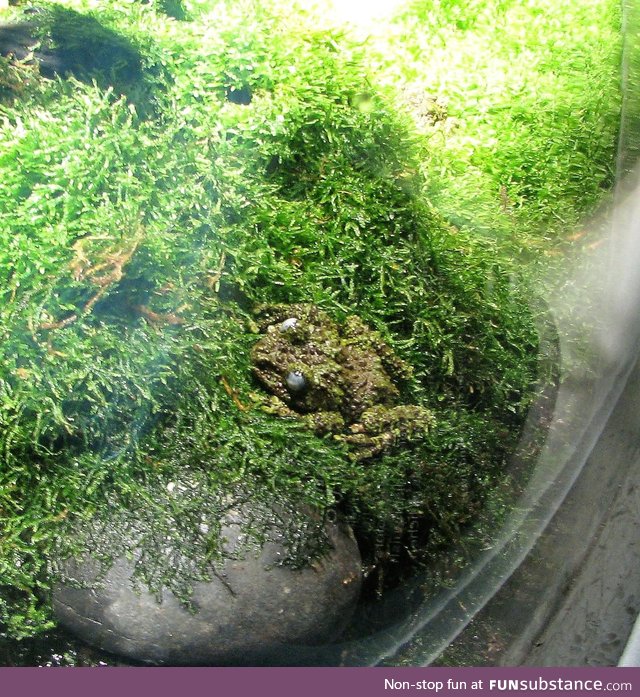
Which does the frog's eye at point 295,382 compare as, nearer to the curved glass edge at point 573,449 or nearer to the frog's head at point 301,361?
the frog's head at point 301,361

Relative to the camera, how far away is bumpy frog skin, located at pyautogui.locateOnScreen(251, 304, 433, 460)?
1.09 meters

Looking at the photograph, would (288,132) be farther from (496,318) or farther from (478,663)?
(478,663)

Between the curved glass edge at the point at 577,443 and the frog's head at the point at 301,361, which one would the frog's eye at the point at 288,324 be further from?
the curved glass edge at the point at 577,443

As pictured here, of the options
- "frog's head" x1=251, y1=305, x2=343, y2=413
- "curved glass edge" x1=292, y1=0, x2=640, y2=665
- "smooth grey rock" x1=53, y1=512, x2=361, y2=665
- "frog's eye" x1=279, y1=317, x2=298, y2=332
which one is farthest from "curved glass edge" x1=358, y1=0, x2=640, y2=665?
"frog's eye" x1=279, y1=317, x2=298, y2=332

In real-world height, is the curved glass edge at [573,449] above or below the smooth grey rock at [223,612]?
above

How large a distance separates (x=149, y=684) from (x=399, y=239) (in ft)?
2.69

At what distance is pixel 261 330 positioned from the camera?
3.76ft

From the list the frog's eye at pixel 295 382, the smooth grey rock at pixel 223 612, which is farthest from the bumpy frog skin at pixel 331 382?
the smooth grey rock at pixel 223 612

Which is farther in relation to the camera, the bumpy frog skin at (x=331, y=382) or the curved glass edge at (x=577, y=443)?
the bumpy frog skin at (x=331, y=382)

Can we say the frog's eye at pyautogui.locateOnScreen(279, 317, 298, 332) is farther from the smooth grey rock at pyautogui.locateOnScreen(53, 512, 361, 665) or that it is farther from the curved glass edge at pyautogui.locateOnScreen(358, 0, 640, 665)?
the curved glass edge at pyautogui.locateOnScreen(358, 0, 640, 665)

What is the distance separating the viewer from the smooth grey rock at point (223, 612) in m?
0.98

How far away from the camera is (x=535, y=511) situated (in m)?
1.04

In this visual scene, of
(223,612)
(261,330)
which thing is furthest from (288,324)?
(223,612)

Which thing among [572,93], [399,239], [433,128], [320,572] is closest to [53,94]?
[399,239]
